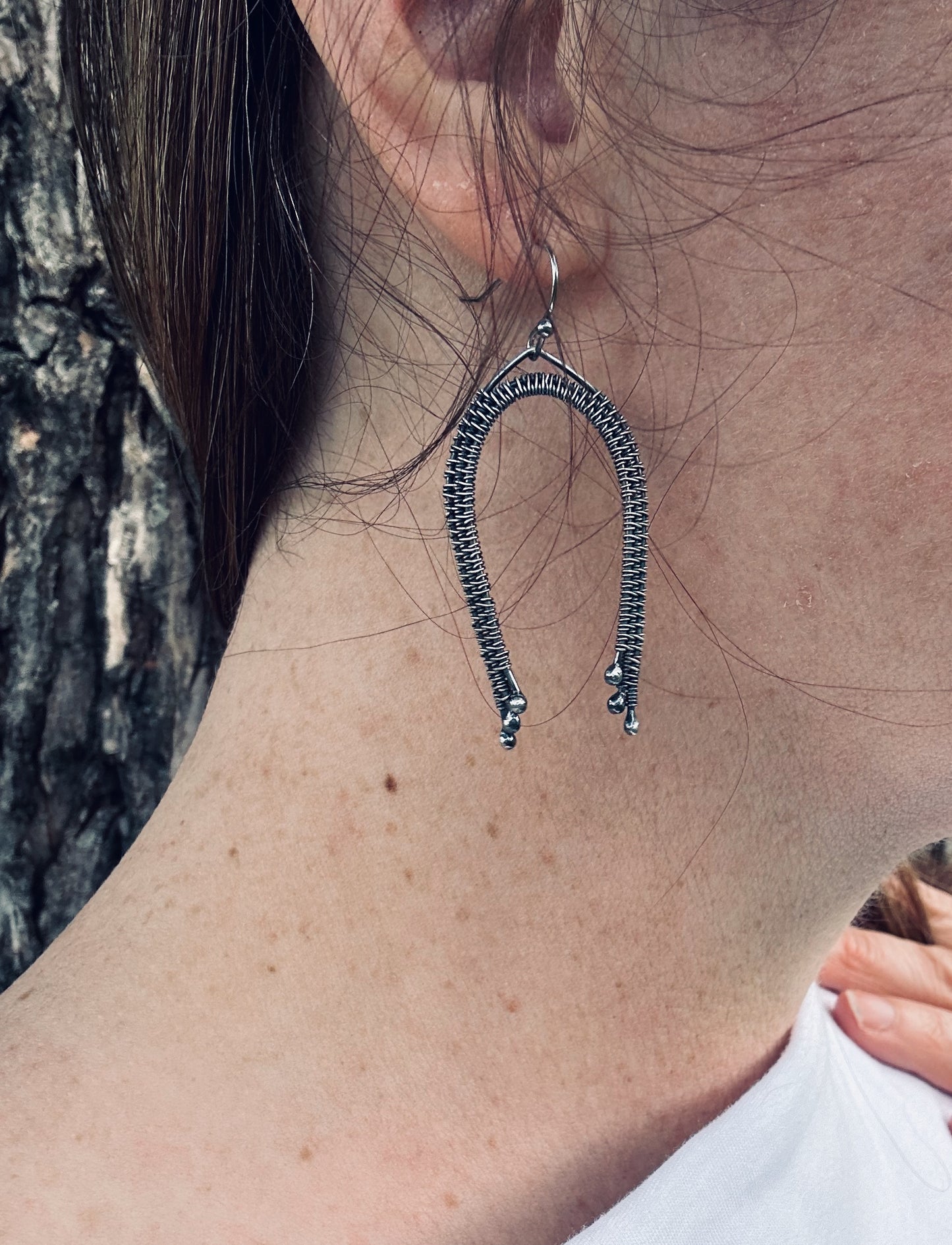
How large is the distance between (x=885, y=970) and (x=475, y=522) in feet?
4.12

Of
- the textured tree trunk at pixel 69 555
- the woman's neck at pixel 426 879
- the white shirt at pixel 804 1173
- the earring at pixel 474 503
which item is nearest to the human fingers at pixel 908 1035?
the white shirt at pixel 804 1173

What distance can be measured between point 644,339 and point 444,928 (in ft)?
1.88

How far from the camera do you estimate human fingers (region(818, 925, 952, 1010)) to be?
1.69 m

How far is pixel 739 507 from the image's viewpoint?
2.89 ft

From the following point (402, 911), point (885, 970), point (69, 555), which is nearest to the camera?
point (402, 911)

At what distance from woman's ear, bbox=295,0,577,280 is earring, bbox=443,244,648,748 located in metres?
0.08

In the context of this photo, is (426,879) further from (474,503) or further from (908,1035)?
(908,1035)

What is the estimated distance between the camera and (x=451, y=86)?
2.57ft

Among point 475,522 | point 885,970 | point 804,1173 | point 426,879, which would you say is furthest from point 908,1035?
point 475,522

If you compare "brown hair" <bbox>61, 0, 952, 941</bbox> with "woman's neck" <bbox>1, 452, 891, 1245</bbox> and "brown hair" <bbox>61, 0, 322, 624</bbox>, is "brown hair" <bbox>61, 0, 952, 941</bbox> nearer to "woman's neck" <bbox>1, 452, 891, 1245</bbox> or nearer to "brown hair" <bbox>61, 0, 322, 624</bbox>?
"brown hair" <bbox>61, 0, 322, 624</bbox>

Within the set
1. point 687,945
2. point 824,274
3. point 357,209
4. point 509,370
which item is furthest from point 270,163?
point 687,945

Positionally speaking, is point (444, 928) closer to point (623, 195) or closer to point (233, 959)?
point (233, 959)

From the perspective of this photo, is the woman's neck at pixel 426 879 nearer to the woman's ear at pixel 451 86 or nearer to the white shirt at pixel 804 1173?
the white shirt at pixel 804 1173

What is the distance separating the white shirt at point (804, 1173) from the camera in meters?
1.06
